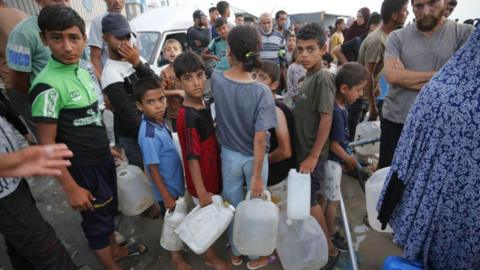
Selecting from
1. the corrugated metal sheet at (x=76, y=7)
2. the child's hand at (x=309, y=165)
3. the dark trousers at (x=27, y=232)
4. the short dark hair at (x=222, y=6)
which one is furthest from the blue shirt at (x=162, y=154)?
the corrugated metal sheet at (x=76, y=7)

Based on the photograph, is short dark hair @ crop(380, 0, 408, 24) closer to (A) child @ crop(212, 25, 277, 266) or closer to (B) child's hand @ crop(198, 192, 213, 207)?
(A) child @ crop(212, 25, 277, 266)

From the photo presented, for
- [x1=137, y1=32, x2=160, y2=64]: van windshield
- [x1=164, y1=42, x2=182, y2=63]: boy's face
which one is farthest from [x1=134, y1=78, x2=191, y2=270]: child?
[x1=137, y1=32, x2=160, y2=64]: van windshield

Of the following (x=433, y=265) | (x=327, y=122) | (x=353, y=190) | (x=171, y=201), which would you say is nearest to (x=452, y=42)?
(x=327, y=122)

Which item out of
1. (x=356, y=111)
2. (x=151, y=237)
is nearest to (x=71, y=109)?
(x=151, y=237)

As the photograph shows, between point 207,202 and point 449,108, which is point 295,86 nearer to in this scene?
point 207,202

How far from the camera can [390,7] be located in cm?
274

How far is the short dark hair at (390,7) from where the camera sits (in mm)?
2674

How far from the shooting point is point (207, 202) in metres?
1.85

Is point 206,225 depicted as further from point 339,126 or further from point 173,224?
point 339,126

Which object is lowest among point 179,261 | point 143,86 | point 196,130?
point 179,261

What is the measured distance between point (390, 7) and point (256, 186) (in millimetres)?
2402

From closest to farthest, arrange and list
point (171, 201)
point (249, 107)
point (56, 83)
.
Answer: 1. point (56, 83)
2. point (249, 107)
3. point (171, 201)

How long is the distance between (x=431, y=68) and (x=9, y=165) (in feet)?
8.19

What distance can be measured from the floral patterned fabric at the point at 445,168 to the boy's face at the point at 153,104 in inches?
61.7
